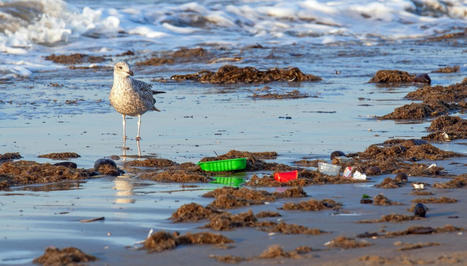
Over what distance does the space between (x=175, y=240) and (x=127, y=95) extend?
5.47 meters

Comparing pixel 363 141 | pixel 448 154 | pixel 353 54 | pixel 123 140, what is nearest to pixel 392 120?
pixel 363 141

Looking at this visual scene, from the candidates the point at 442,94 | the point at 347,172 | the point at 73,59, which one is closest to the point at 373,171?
the point at 347,172

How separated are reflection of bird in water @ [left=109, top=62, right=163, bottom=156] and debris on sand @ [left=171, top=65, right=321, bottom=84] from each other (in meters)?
4.53

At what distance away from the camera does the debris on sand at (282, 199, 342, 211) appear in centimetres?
587

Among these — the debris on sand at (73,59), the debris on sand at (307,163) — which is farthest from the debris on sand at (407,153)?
the debris on sand at (73,59)

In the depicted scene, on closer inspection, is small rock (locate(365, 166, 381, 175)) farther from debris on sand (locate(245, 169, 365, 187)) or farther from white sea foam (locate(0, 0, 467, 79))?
white sea foam (locate(0, 0, 467, 79))

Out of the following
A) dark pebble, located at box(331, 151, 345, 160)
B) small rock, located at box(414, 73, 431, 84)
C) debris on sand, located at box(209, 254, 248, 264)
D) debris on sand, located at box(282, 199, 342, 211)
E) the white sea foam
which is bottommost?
debris on sand, located at box(209, 254, 248, 264)

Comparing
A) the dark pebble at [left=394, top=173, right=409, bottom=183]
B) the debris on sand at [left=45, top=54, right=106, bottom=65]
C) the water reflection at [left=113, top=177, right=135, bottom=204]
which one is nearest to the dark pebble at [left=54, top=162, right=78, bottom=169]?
the water reflection at [left=113, top=177, right=135, bottom=204]

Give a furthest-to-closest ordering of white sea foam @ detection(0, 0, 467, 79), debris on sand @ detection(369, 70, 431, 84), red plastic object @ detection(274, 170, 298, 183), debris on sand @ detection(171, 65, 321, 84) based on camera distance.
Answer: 1. white sea foam @ detection(0, 0, 467, 79)
2. debris on sand @ detection(171, 65, 321, 84)
3. debris on sand @ detection(369, 70, 431, 84)
4. red plastic object @ detection(274, 170, 298, 183)

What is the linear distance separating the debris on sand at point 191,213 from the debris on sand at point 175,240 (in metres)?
0.51

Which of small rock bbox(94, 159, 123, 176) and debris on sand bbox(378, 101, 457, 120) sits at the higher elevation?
debris on sand bbox(378, 101, 457, 120)

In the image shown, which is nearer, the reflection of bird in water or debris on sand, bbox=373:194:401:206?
debris on sand, bbox=373:194:401:206

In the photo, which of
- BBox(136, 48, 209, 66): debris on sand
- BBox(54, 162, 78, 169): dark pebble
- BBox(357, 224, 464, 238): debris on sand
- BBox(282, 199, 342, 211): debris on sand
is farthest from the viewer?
BBox(136, 48, 209, 66): debris on sand

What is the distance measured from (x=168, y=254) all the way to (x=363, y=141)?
4887 mm
